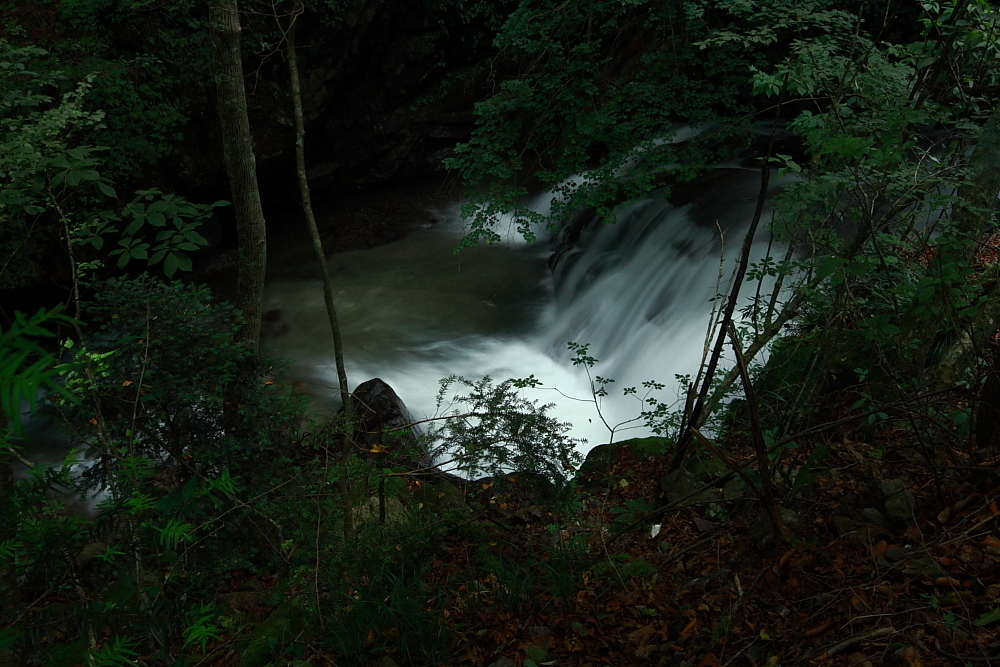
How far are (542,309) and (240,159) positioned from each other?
601 centimetres

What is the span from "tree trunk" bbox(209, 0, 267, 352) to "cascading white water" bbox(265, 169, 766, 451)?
1884 mm

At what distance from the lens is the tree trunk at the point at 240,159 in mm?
4707

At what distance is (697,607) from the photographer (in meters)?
2.77

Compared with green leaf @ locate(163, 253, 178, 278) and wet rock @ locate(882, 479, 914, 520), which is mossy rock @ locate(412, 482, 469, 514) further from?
green leaf @ locate(163, 253, 178, 278)

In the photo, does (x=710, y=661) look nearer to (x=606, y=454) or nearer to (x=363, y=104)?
(x=606, y=454)

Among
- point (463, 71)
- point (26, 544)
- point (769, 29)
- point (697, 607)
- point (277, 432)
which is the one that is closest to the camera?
point (26, 544)

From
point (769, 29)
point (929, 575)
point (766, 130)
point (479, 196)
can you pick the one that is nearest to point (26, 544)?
point (929, 575)

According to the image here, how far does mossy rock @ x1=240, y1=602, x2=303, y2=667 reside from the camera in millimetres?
3179

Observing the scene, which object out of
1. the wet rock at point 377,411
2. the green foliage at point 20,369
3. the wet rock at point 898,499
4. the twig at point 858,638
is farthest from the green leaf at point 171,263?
the wet rock at point 377,411

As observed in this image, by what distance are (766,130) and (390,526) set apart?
8.86 meters

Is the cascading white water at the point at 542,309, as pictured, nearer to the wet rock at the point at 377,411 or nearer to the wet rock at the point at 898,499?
the wet rock at the point at 377,411

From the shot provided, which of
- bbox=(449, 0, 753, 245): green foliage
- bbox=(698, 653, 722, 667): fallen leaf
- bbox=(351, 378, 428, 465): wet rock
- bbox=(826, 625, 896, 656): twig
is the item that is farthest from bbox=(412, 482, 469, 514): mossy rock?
bbox=(449, 0, 753, 245): green foliage

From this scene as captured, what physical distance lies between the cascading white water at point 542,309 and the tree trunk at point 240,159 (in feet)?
6.18

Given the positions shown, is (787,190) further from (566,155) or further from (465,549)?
(566,155)
